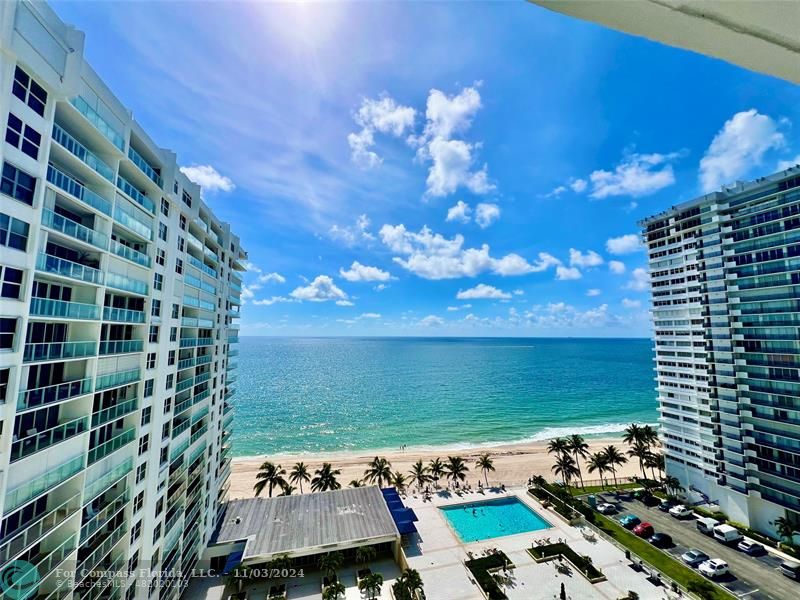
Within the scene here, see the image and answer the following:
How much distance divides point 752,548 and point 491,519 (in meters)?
25.9

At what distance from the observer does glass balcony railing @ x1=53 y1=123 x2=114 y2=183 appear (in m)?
18.8

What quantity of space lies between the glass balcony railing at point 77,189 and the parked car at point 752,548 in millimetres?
62744

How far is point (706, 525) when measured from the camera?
139ft

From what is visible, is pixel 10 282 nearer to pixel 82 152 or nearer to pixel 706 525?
pixel 82 152

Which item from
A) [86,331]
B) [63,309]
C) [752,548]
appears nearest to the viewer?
[63,309]

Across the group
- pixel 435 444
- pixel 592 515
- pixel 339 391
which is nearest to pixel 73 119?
pixel 592 515

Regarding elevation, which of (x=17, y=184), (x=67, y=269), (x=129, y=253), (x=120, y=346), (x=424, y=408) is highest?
(x=17, y=184)

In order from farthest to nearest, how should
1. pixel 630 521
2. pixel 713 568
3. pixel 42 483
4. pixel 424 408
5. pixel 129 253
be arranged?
pixel 424 408, pixel 630 521, pixel 713 568, pixel 129 253, pixel 42 483

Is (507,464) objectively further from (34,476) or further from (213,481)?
(34,476)

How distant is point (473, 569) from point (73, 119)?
44706 mm

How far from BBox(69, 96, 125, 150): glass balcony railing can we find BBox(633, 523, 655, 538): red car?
58837 millimetres

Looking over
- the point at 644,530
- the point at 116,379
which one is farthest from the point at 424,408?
the point at 116,379

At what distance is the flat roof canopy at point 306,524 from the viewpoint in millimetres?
36406

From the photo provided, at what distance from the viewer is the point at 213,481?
39.8 m
